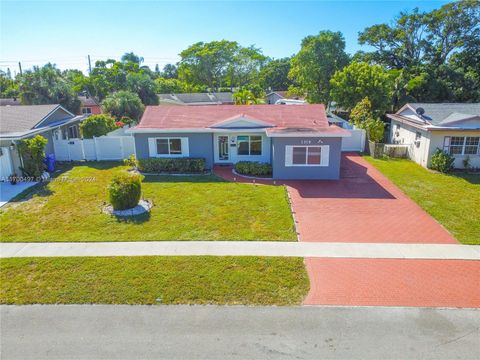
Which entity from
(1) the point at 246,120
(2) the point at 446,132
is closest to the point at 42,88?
(1) the point at 246,120

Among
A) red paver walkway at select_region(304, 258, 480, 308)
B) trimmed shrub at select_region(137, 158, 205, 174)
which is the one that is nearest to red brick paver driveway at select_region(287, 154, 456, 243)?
red paver walkway at select_region(304, 258, 480, 308)

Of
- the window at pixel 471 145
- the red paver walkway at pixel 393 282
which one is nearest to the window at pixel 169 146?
the red paver walkway at pixel 393 282

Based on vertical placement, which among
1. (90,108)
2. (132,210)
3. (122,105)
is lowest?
(132,210)

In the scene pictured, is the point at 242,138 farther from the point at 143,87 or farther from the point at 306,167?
the point at 143,87

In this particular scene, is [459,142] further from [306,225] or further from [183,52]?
[183,52]

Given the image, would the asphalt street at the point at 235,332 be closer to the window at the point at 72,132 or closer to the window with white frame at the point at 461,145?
the window with white frame at the point at 461,145

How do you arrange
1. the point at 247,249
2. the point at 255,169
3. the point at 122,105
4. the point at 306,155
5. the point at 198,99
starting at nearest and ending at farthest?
the point at 247,249 < the point at 306,155 < the point at 255,169 < the point at 122,105 < the point at 198,99
